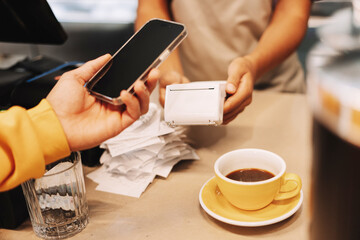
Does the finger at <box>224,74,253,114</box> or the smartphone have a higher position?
the smartphone

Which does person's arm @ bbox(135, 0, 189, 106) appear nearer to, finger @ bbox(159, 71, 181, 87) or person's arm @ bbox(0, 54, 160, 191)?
finger @ bbox(159, 71, 181, 87)

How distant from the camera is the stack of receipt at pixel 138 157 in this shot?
3.02 feet

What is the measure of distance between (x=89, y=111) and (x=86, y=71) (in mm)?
102

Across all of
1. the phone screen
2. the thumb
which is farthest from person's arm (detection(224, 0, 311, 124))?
the thumb

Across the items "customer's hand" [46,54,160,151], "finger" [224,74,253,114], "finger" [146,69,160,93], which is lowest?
"finger" [224,74,253,114]

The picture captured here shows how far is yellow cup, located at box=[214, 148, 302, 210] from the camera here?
0.72 metres

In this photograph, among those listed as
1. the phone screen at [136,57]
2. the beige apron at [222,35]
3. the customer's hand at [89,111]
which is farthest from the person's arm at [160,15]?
the customer's hand at [89,111]

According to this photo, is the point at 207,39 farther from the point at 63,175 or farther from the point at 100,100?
the point at 63,175

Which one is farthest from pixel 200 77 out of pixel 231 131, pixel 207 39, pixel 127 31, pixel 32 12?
pixel 127 31

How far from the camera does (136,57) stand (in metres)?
0.87

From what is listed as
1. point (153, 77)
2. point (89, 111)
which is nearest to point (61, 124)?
point (89, 111)

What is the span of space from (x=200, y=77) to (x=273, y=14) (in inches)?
14.1

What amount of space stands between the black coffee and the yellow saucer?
5cm

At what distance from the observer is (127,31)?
8.52ft
